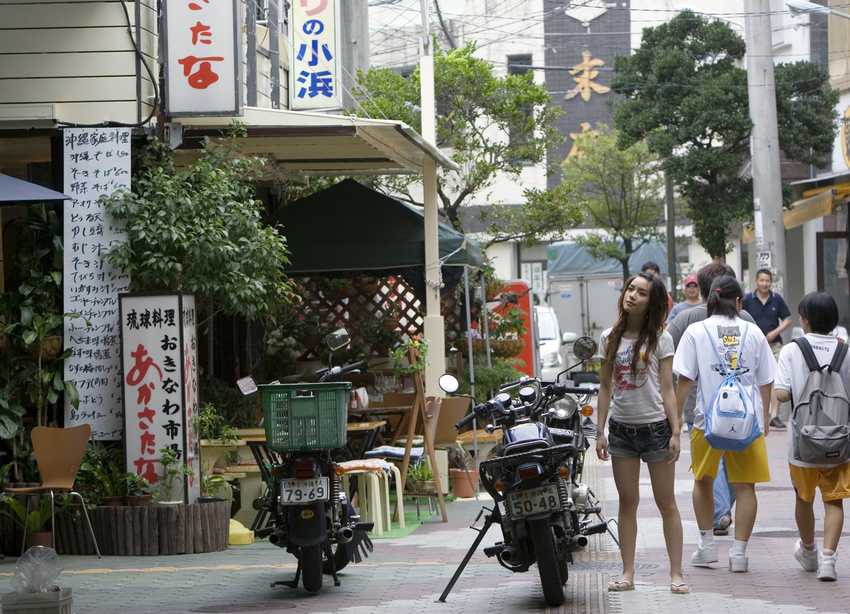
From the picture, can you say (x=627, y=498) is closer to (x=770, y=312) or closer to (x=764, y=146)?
(x=770, y=312)

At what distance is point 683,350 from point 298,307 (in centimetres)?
796

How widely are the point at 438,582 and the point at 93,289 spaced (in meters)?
3.81

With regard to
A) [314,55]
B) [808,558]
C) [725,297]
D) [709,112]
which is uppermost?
[709,112]

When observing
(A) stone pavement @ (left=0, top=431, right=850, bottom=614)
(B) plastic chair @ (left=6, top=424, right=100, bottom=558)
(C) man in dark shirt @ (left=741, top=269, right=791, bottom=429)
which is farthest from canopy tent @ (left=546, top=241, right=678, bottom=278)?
(B) plastic chair @ (left=6, top=424, right=100, bottom=558)

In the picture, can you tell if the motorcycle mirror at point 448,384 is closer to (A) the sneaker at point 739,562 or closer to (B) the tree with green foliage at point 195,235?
(A) the sneaker at point 739,562

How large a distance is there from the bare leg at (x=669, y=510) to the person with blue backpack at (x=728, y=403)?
0.66 metres

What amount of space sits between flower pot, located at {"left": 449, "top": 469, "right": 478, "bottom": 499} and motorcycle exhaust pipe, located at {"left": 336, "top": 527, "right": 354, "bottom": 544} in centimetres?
521

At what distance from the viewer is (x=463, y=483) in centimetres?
1262

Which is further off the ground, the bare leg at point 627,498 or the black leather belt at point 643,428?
the black leather belt at point 643,428

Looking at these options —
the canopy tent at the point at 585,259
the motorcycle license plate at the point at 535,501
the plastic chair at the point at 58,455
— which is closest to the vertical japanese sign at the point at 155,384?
the plastic chair at the point at 58,455

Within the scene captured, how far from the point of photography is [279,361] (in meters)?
14.4

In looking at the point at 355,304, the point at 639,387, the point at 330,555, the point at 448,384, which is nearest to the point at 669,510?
the point at 639,387

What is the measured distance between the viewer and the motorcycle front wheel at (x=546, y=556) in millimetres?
6473

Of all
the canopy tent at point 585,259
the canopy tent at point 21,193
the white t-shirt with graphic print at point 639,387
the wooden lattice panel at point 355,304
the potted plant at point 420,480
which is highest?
the canopy tent at point 585,259
